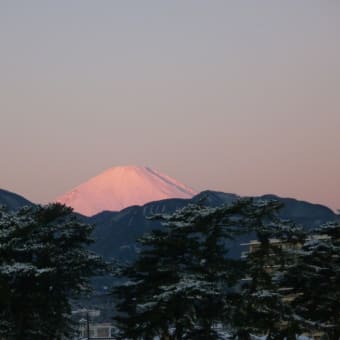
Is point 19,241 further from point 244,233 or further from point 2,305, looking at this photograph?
point 244,233

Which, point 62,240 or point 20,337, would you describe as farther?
point 62,240

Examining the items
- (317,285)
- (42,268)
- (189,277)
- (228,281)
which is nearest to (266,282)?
(228,281)

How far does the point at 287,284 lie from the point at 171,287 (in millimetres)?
8963

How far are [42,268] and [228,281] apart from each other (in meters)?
11.8

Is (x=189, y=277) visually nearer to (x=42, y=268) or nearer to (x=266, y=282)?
(x=266, y=282)

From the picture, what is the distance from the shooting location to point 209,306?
48812 mm

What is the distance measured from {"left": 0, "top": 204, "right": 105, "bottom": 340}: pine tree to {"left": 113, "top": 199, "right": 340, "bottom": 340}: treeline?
134 inches

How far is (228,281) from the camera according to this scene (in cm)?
4934

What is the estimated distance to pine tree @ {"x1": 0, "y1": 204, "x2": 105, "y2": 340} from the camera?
49.7 meters

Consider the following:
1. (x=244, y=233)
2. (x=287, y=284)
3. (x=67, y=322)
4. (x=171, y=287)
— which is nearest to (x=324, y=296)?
(x=287, y=284)

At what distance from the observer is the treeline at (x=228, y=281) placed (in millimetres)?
48406

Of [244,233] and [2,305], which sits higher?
[244,233]

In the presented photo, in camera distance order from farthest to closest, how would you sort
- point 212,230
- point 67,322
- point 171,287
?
1. point 67,322
2. point 212,230
3. point 171,287

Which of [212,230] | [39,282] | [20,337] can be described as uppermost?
[212,230]
